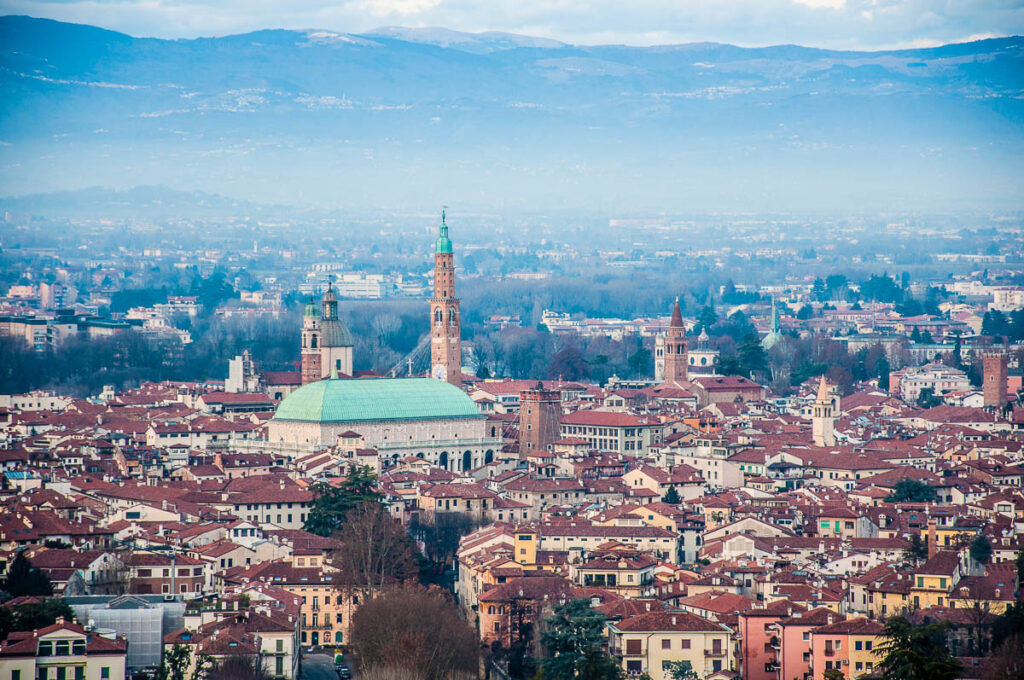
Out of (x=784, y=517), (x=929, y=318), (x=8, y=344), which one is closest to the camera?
(x=784, y=517)

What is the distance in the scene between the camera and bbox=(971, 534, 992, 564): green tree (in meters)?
34.0

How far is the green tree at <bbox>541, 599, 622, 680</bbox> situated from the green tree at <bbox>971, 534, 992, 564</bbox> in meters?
7.47

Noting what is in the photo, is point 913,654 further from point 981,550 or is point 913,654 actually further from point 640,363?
point 640,363

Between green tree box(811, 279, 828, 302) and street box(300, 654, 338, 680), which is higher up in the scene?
street box(300, 654, 338, 680)

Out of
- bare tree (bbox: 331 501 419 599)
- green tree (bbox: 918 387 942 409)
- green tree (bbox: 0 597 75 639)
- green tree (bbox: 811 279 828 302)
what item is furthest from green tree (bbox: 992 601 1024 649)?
green tree (bbox: 811 279 828 302)

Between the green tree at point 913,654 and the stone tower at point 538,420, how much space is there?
1217 inches

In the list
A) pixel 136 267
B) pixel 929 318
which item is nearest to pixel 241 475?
pixel 929 318

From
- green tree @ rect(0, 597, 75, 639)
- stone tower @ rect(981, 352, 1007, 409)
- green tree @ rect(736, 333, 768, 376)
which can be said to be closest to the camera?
green tree @ rect(0, 597, 75, 639)

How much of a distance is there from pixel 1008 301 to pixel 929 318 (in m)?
18.4

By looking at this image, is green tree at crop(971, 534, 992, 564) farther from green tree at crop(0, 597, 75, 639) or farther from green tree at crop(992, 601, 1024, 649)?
green tree at crop(0, 597, 75, 639)

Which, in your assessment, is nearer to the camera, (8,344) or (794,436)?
(794,436)

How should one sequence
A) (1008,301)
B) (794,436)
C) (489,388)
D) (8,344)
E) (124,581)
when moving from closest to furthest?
(124,581) → (794,436) → (489,388) → (8,344) → (1008,301)

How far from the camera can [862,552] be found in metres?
36.1

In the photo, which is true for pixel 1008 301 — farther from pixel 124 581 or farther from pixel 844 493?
pixel 124 581
